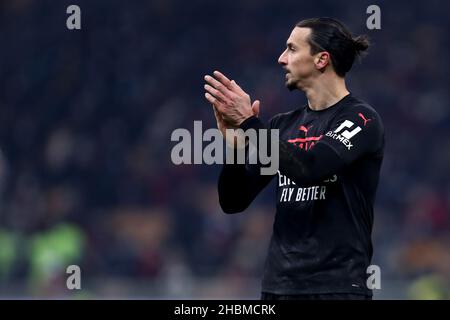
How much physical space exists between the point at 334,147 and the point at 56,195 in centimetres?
921

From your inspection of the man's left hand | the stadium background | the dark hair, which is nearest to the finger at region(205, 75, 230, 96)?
the man's left hand

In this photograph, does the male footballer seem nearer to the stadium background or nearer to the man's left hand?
the man's left hand

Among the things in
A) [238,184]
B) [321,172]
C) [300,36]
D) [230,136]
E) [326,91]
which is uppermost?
[300,36]

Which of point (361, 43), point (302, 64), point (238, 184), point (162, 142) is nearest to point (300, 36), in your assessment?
point (302, 64)

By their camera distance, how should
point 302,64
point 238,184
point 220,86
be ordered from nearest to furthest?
point 220,86 < point 302,64 < point 238,184

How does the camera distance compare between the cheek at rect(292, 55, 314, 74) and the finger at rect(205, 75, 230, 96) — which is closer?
the finger at rect(205, 75, 230, 96)

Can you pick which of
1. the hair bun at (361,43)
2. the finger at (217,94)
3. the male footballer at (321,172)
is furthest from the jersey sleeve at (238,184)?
the hair bun at (361,43)

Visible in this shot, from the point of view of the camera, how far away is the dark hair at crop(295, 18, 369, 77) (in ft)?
16.1

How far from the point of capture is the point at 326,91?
16.1 feet

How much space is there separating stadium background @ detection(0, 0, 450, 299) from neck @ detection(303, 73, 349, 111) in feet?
18.6

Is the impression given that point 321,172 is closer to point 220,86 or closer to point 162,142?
point 220,86

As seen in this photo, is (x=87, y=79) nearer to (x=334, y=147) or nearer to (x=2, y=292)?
(x=2, y=292)

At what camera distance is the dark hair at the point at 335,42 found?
4902mm

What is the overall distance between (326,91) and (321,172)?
554 mm
